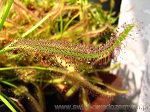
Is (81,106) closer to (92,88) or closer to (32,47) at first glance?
(92,88)

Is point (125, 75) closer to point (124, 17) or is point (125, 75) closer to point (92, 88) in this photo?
point (124, 17)

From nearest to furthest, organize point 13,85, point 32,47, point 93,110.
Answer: point 32,47
point 13,85
point 93,110

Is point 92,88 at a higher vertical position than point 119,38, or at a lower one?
lower

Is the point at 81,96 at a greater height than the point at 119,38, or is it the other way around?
the point at 119,38

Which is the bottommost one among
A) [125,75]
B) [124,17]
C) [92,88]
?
[125,75]

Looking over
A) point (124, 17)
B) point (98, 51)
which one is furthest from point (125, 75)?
point (98, 51)

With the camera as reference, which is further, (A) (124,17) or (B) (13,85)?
(A) (124,17)

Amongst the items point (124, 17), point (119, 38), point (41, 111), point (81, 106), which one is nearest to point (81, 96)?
point (81, 106)

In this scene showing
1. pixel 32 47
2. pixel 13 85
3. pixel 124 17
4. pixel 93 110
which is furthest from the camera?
pixel 124 17

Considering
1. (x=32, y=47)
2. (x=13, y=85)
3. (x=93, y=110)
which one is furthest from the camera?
(x=93, y=110)
